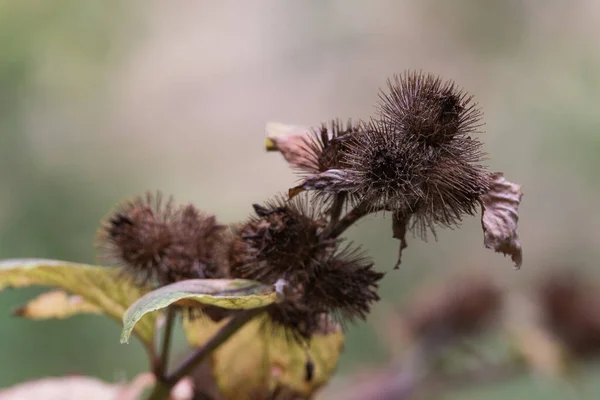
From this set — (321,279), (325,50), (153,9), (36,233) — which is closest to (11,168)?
(36,233)

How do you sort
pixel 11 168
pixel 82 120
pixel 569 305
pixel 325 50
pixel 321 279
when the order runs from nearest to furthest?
pixel 321 279 < pixel 569 305 < pixel 11 168 < pixel 82 120 < pixel 325 50

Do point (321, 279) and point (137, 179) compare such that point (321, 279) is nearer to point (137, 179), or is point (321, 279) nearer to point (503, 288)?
point (503, 288)

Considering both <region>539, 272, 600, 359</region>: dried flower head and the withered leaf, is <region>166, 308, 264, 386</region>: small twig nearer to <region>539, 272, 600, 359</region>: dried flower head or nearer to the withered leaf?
the withered leaf

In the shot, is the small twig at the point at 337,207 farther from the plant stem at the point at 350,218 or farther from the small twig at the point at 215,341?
the small twig at the point at 215,341

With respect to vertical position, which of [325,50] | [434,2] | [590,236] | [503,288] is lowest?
[503,288]

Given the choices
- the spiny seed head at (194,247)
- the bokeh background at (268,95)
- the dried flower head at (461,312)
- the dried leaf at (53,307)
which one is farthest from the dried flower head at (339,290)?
the bokeh background at (268,95)

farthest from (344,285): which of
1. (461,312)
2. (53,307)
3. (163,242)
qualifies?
(461,312)

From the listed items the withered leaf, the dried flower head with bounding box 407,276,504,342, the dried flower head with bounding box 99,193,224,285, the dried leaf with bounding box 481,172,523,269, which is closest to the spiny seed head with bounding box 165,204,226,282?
the dried flower head with bounding box 99,193,224,285
